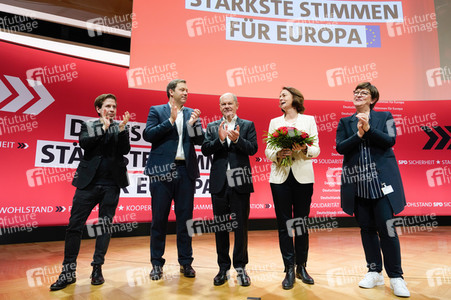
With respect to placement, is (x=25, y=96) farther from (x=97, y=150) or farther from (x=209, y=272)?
(x=209, y=272)

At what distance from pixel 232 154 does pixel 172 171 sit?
0.63m

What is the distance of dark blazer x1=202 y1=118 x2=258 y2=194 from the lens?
97.4 inches

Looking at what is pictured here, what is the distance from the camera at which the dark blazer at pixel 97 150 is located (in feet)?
8.14

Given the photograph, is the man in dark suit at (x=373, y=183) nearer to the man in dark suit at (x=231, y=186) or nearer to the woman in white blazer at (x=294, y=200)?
the woman in white blazer at (x=294, y=200)

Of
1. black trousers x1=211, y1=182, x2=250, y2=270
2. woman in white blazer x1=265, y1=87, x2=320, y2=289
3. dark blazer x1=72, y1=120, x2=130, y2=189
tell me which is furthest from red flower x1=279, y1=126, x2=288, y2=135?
dark blazer x1=72, y1=120, x2=130, y2=189

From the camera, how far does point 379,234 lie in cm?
234

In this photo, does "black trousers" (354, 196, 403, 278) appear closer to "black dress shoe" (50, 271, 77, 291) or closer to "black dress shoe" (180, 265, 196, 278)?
"black dress shoe" (180, 265, 196, 278)

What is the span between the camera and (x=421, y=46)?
189 inches

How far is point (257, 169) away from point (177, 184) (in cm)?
311

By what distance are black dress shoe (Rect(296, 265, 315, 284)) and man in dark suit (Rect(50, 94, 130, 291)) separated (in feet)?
5.79

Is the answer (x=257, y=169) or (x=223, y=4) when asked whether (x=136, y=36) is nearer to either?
(x=223, y=4)

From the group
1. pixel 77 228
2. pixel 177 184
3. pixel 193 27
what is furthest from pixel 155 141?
pixel 193 27

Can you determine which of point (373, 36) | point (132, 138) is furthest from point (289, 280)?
point (373, 36)

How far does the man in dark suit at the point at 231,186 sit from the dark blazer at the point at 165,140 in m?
0.26
